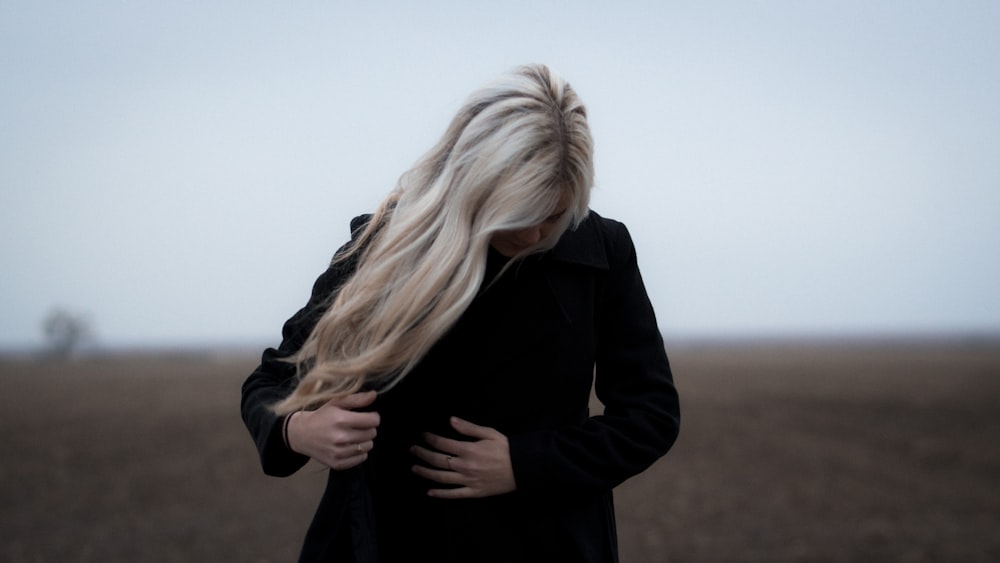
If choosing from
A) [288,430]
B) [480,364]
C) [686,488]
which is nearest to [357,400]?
[288,430]

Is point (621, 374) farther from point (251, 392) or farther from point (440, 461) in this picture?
point (251, 392)

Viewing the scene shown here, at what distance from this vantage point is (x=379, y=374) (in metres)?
1.86

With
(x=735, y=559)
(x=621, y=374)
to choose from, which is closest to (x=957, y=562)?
(x=735, y=559)

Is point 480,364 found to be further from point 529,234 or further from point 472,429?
point 529,234

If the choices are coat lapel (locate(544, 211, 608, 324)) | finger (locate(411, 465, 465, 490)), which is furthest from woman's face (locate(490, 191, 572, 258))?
finger (locate(411, 465, 465, 490))

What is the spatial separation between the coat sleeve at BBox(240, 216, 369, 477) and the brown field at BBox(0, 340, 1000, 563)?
3.98 metres

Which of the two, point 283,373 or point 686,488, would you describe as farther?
point 686,488

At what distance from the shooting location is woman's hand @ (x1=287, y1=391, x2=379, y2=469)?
1.77 metres

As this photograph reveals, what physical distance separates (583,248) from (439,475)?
2.08 ft

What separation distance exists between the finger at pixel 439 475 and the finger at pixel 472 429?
0.31 ft

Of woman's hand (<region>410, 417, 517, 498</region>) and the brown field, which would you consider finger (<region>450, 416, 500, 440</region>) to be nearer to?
woman's hand (<region>410, 417, 517, 498</region>)

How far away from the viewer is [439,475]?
189 cm

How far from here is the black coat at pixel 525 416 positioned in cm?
194

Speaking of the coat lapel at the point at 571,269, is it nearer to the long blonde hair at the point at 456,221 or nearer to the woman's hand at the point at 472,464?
the long blonde hair at the point at 456,221
